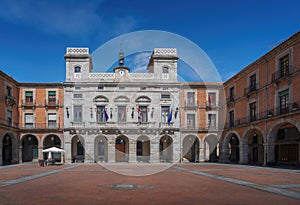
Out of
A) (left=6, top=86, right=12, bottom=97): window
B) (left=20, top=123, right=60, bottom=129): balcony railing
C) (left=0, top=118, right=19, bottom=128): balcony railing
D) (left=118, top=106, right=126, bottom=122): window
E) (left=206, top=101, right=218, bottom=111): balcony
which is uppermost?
(left=6, top=86, right=12, bottom=97): window

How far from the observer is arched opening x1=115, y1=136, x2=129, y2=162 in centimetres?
3384

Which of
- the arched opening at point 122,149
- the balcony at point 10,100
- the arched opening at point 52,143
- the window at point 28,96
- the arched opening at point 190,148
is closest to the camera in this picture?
the balcony at point 10,100

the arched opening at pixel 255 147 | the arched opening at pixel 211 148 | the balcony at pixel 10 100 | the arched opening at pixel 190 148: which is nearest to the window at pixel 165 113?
the arched opening at pixel 190 148

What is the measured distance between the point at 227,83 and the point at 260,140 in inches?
333

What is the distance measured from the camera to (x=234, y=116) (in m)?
32.6

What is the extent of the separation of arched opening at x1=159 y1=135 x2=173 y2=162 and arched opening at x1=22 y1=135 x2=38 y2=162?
53.2ft

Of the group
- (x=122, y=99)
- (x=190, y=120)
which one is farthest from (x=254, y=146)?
(x=122, y=99)

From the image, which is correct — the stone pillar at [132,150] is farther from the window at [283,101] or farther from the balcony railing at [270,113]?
the window at [283,101]

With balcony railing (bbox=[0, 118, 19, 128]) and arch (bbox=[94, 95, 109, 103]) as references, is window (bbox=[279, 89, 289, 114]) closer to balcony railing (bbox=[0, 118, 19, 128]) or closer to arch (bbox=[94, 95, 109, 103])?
arch (bbox=[94, 95, 109, 103])

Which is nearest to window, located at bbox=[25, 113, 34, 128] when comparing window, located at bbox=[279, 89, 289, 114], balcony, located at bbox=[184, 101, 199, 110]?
balcony, located at bbox=[184, 101, 199, 110]

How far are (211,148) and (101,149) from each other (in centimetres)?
1455

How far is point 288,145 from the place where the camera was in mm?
26391

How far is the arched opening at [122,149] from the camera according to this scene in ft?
111

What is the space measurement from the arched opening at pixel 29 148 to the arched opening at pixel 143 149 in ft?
43.7
